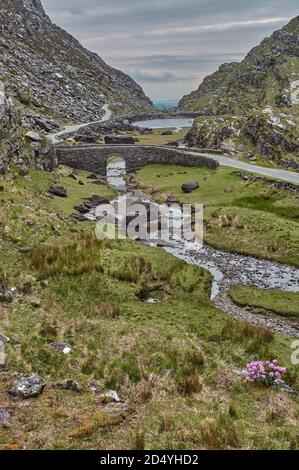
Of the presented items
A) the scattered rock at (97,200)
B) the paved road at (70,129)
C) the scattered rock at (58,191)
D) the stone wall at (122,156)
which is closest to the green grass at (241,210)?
the scattered rock at (97,200)

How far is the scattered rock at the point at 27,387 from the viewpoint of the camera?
17.3 m

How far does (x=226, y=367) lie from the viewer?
22656 mm

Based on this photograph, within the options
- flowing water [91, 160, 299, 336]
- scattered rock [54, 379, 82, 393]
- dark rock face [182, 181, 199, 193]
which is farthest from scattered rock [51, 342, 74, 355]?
dark rock face [182, 181, 199, 193]

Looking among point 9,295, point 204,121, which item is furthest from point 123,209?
point 204,121

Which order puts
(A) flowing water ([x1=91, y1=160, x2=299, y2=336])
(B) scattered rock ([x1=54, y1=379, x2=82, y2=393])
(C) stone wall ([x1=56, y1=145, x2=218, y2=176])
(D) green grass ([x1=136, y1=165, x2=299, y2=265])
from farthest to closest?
(C) stone wall ([x1=56, y1=145, x2=218, y2=176]) → (D) green grass ([x1=136, y1=165, x2=299, y2=265]) → (A) flowing water ([x1=91, y1=160, x2=299, y2=336]) → (B) scattered rock ([x1=54, y1=379, x2=82, y2=393])

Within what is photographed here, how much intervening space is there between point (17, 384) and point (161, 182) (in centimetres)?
6577

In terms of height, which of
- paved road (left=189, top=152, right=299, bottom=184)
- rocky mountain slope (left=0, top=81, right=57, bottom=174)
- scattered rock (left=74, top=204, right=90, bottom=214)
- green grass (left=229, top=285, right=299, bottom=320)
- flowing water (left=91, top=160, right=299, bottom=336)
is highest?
rocky mountain slope (left=0, top=81, right=57, bottom=174)

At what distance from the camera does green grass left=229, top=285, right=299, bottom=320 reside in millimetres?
34375

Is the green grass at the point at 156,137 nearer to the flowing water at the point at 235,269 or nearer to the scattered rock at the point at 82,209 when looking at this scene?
the scattered rock at the point at 82,209

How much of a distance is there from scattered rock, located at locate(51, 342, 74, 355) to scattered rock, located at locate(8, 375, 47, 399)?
394 cm

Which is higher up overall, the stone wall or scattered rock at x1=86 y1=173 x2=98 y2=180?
the stone wall

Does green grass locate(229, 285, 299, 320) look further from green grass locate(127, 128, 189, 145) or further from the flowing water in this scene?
green grass locate(127, 128, 189, 145)

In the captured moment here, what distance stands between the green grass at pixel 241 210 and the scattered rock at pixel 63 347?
28032 mm
